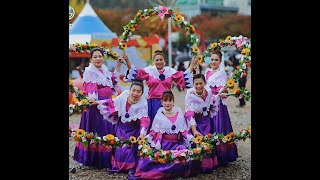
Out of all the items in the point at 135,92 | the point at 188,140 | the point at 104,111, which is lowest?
the point at 188,140

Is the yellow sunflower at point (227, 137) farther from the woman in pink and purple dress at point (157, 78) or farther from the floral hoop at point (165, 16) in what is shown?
the floral hoop at point (165, 16)

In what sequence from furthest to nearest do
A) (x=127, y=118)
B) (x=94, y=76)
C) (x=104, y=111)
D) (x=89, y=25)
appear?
1. (x=89, y=25)
2. (x=94, y=76)
3. (x=104, y=111)
4. (x=127, y=118)

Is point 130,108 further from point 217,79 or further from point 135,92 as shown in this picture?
point 217,79

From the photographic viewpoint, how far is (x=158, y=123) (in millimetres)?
4527

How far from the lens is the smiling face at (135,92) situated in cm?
461

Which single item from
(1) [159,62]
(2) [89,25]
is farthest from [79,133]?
(2) [89,25]

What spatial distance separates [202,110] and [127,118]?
821 mm

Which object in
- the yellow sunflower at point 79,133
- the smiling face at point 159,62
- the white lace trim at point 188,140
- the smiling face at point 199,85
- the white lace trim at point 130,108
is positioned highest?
the smiling face at point 159,62

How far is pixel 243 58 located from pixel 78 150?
2142 millimetres

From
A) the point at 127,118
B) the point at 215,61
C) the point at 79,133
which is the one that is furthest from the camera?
the point at 215,61

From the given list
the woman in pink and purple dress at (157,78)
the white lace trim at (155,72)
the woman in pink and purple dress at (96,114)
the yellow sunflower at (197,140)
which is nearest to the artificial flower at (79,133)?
the woman in pink and purple dress at (96,114)

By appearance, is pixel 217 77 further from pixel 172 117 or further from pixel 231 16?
pixel 231 16

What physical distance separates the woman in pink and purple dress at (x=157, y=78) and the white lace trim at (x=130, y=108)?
10 centimetres

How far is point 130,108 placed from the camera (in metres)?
4.67
